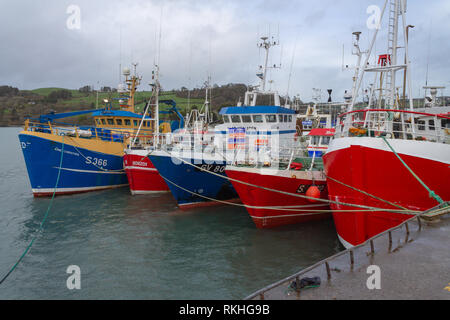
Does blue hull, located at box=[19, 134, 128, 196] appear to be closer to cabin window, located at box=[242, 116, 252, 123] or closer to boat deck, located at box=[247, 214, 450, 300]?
cabin window, located at box=[242, 116, 252, 123]

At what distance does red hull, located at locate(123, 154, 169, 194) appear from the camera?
19.0m

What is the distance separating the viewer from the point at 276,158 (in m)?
12.4

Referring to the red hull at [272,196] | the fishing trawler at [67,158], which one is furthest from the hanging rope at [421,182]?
the fishing trawler at [67,158]

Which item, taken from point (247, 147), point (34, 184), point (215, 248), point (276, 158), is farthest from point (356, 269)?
point (34, 184)

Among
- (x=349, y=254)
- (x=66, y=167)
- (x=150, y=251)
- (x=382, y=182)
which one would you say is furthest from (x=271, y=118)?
(x=66, y=167)

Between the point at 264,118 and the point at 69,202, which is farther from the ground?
the point at 264,118

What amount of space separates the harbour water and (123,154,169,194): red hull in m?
2.65

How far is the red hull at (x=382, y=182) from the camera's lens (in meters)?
8.40

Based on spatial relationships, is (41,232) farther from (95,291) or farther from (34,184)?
(34,184)

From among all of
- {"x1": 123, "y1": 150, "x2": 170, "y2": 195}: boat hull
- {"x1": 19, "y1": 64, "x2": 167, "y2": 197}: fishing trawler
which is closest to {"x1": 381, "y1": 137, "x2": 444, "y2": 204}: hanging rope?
{"x1": 19, "y1": 64, "x2": 167, "y2": 197}: fishing trawler

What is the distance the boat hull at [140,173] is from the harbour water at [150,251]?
265 centimetres

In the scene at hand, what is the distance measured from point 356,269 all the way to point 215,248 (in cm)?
610

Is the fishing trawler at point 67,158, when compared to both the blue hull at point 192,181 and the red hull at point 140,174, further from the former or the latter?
the blue hull at point 192,181
